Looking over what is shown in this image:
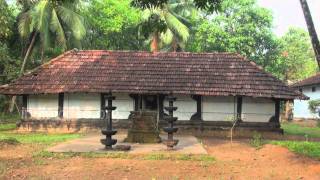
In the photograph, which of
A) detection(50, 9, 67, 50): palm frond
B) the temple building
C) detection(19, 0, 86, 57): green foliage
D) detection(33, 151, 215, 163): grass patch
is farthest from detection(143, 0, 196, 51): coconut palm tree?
detection(33, 151, 215, 163): grass patch

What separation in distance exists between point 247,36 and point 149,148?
24.8 meters

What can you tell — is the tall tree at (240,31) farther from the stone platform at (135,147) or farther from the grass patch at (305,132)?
the stone platform at (135,147)

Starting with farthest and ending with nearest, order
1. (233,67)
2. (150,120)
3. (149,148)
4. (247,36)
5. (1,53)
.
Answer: (247,36) < (1,53) < (233,67) < (150,120) < (149,148)

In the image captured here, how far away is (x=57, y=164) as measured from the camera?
12828 millimetres

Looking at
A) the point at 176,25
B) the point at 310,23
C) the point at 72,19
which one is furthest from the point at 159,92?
the point at 176,25

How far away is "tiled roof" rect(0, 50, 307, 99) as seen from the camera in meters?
22.7

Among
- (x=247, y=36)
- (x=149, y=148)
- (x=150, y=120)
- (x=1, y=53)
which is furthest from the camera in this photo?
(x=247, y=36)

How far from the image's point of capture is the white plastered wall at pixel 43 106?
79.3ft

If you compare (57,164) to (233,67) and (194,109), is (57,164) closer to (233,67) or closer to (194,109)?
(194,109)

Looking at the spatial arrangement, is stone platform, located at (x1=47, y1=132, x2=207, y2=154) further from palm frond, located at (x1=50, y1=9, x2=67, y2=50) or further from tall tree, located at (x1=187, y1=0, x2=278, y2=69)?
tall tree, located at (x1=187, y1=0, x2=278, y2=69)

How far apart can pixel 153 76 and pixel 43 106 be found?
5.92 m

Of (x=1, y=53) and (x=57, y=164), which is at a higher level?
(x=1, y=53)

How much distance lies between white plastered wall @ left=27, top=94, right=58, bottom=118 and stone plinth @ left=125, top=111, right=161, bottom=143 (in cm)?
703

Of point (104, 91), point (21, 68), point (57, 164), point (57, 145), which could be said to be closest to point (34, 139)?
point (57, 145)
